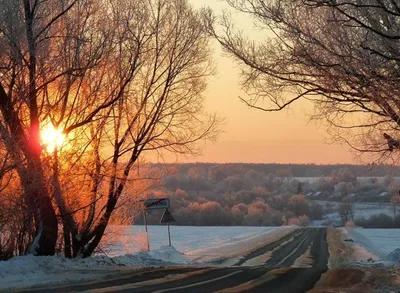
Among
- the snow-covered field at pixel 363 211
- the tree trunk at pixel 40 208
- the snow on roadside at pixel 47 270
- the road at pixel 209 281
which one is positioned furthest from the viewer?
the snow-covered field at pixel 363 211

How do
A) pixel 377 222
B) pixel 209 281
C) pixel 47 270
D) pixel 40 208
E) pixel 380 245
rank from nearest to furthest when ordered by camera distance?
1. pixel 209 281
2. pixel 47 270
3. pixel 40 208
4. pixel 380 245
5. pixel 377 222

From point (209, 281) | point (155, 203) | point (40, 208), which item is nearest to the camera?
point (209, 281)

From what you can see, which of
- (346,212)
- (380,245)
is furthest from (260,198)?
(380,245)

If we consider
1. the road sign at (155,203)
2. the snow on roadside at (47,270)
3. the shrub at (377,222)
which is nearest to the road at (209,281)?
the snow on roadside at (47,270)

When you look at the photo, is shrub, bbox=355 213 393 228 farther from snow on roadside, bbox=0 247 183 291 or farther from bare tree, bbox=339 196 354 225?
snow on roadside, bbox=0 247 183 291

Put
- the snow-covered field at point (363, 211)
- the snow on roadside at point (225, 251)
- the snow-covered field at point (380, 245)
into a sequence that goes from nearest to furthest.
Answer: the snow-covered field at point (380, 245), the snow on roadside at point (225, 251), the snow-covered field at point (363, 211)

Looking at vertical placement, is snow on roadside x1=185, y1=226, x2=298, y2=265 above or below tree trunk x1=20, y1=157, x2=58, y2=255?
below

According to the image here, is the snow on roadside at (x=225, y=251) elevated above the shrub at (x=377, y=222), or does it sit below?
above

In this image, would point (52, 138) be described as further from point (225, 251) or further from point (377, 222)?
point (377, 222)

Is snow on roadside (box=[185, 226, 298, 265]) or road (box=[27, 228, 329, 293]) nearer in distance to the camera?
road (box=[27, 228, 329, 293])

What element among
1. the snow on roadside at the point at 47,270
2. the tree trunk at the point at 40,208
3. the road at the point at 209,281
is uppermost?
the tree trunk at the point at 40,208

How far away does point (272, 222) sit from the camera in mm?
111438

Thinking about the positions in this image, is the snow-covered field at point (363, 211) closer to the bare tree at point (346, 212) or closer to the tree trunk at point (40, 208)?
the bare tree at point (346, 212)

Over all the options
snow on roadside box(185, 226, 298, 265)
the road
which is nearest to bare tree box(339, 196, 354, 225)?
snow on roadside box(185, 226, 298, 265)
